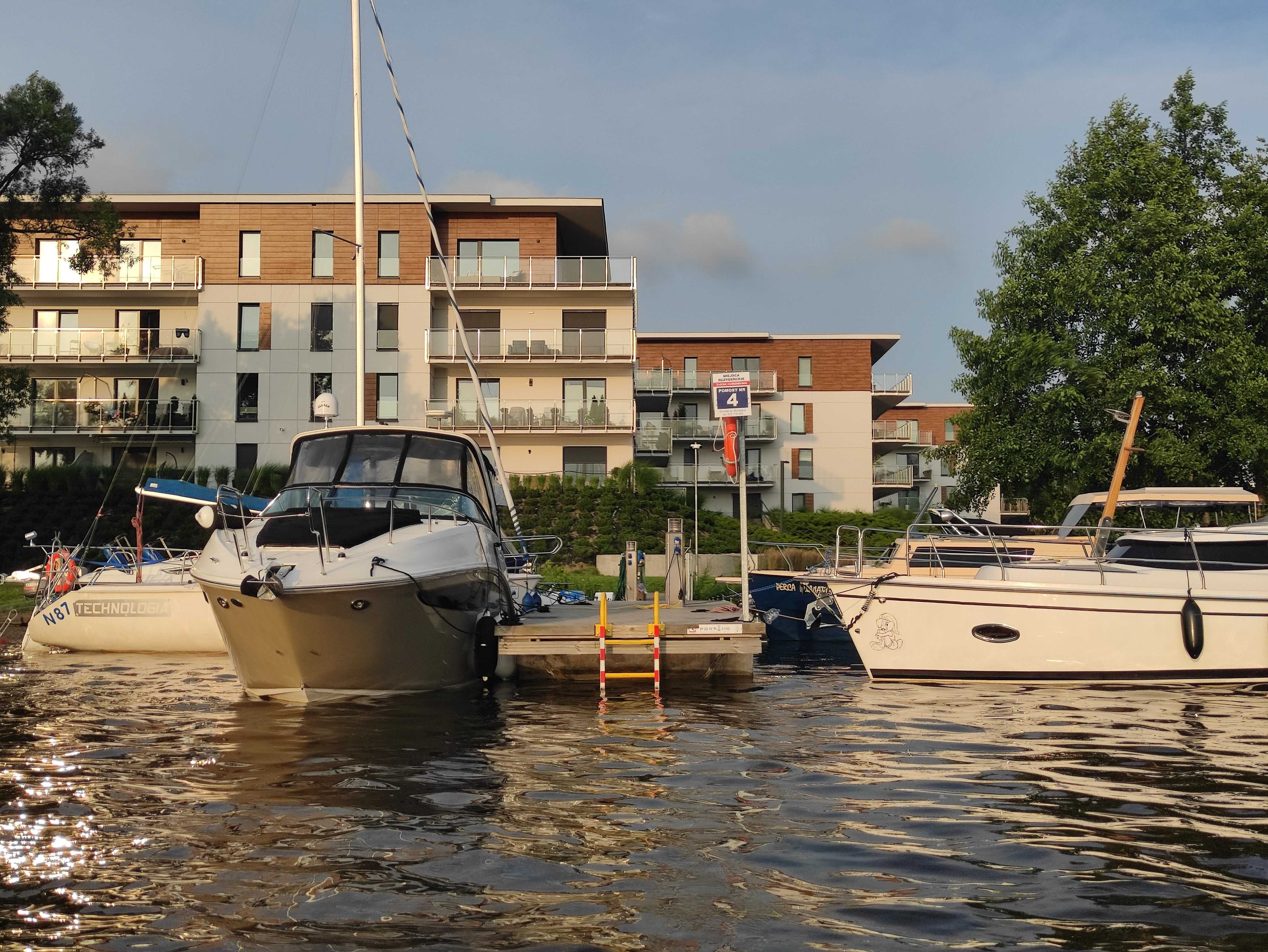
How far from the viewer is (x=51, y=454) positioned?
40188 mm

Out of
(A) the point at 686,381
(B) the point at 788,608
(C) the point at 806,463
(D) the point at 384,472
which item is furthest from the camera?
(C) the point at 806,463

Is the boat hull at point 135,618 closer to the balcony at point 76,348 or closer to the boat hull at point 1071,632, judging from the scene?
the boat hull at point 1071,632

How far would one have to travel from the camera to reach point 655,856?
19.7 feet

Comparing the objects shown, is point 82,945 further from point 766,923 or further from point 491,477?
point 491,477

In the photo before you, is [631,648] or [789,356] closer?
[631,648]

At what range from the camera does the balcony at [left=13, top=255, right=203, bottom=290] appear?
4022 centimetres

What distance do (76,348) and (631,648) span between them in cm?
3301

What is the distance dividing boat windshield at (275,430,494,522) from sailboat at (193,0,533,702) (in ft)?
0.06

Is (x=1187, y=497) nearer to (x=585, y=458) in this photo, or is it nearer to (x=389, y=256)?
(x=585, y=458)

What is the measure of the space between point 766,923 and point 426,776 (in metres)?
4.11

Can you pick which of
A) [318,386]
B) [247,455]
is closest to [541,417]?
[318,386]

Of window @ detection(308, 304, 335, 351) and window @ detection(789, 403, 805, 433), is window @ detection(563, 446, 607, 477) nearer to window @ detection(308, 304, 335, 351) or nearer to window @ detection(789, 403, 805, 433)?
window @ detection(308, 304, 335, 351)

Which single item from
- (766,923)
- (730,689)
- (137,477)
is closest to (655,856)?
(766,923)

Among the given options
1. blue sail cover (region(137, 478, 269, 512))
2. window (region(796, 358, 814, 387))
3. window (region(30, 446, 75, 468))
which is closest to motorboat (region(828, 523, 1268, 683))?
blue sail cover (region(137, 478, 269, 512))
